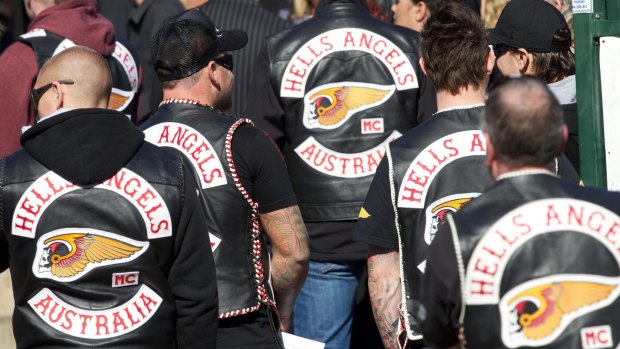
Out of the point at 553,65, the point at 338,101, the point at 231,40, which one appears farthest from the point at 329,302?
the point at 553,65

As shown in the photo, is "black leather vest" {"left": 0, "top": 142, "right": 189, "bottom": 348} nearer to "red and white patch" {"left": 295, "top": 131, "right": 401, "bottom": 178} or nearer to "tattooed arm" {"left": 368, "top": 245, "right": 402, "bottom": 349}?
"tattooed arm" {"left": 368, "top": 245, "right": 402, "bottom": 349}

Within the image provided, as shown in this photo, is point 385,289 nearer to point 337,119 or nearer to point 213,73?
point 213,73

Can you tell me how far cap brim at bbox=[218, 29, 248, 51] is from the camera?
15.5 feet

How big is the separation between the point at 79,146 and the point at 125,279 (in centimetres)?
47

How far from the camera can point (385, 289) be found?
4461mm

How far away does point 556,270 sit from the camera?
9.93ft

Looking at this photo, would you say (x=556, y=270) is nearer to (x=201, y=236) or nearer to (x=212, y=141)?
(x=201, y=236)

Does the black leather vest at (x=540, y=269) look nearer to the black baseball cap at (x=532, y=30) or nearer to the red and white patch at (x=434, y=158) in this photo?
the red and white patch at (x=434, y=158)

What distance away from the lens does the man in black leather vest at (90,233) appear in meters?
3.67

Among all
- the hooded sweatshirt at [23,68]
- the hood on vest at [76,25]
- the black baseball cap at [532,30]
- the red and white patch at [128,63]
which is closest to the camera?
the black baseball cap at [532,30]

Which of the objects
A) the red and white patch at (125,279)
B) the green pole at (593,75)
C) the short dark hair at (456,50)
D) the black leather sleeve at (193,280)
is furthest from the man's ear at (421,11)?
the red and white patch at (125,279)

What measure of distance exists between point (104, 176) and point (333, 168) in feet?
6.56

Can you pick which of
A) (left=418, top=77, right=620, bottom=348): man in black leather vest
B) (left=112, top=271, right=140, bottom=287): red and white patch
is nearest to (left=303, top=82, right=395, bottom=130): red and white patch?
(left=112, top=271, right=140, bottom=287): red and white patch

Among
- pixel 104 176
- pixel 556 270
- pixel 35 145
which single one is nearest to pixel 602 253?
pixel 556 270
